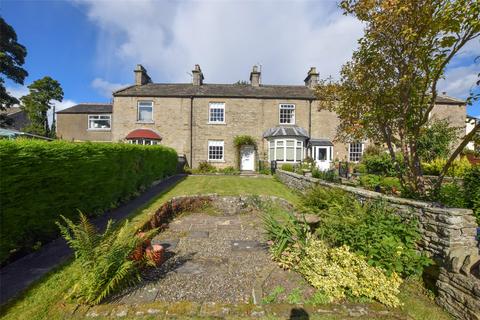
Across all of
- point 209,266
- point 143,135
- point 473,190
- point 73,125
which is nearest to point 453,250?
point 473,190

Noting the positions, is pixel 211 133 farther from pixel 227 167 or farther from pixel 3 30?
pixel 3 30

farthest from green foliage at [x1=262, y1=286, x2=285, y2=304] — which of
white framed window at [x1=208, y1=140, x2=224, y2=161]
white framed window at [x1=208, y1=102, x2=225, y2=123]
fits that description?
white framed window at [x1=208, y1=102, x2=225, y2=123]

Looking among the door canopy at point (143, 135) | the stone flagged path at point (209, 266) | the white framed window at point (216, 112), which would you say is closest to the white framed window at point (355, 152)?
the white framed window at point (216, 112)

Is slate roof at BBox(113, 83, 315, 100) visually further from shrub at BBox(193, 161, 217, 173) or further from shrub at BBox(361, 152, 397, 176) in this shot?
shrub at BBox(361, 152, 397, 176)

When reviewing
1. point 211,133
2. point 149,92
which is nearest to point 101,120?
point 149,92

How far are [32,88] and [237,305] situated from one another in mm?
45647

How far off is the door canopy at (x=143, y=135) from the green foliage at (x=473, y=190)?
2068cm

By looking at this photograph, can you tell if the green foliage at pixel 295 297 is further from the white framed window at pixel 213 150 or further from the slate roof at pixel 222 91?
the slate roof at pixel 222 91

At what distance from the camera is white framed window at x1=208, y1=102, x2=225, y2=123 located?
22672 mm

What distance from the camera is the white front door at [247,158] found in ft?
74.3

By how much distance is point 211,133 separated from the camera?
22578 millimetres

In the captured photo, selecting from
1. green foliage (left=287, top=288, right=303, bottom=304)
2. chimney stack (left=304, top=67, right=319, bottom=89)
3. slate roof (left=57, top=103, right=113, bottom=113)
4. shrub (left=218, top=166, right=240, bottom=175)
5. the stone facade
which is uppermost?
chimney stack (left=304, top=67, right=319, bottom=89)

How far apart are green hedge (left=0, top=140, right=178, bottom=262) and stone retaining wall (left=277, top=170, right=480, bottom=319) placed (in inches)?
268

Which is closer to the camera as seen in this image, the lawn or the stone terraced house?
the lawn
